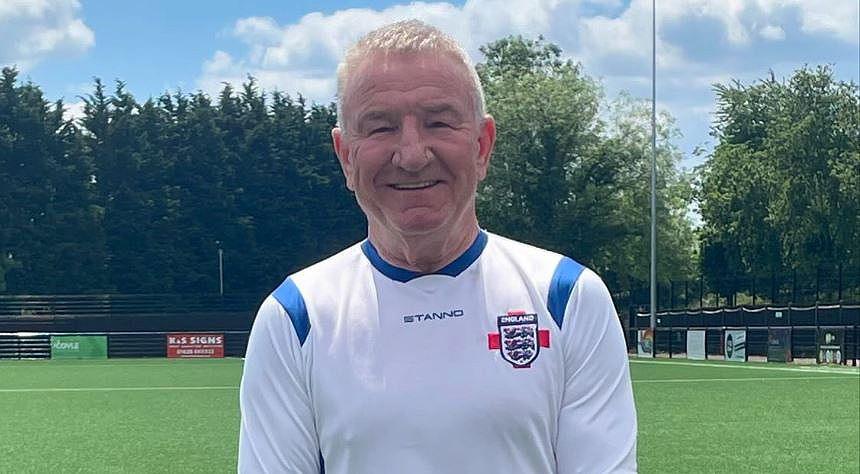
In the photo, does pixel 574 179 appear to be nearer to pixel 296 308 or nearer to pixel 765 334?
pixel 765 334

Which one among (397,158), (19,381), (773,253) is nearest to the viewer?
(397,158)

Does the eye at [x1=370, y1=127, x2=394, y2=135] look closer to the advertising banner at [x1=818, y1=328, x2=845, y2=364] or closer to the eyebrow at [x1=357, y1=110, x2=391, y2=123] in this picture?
the eyebrow at [x1=357, y1=110, x2=391, y2=123]

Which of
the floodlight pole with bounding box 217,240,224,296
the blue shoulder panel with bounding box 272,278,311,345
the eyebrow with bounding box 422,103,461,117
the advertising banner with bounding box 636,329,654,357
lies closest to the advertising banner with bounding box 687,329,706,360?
the advertising banner with bounding box 636,329,654,357

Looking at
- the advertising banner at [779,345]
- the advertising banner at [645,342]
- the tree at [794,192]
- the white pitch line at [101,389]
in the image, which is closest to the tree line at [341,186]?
the tree at [794,192]

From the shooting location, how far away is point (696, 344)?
37.0 metres

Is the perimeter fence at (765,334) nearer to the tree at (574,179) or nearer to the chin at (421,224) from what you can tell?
the tree at (574,179)

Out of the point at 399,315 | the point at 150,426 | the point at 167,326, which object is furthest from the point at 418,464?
the point at 167,326

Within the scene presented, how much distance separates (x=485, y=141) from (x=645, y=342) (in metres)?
38.9

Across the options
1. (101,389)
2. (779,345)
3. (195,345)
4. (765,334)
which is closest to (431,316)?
(101,389)

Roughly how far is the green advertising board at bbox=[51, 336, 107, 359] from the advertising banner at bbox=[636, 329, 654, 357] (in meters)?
18.8

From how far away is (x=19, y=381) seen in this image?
26344 mm

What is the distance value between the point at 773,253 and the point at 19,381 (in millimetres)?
33964

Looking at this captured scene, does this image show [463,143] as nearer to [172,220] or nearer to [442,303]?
[442,303]

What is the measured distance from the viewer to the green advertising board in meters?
41.6
